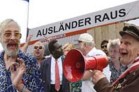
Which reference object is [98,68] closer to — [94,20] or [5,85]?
[5,85]

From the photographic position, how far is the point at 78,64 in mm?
2818

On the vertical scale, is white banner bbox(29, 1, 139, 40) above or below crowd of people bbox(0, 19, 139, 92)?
above

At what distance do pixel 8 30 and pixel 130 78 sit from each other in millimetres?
1234

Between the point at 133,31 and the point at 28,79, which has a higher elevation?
the point at 133,31

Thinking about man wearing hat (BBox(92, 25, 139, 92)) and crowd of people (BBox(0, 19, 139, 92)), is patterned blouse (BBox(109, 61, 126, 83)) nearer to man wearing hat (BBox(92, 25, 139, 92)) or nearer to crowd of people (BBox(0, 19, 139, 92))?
crowd of people (BBox(0, 19, 139, 92))

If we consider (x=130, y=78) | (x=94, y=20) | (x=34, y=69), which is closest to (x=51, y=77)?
(x=34, y=69)

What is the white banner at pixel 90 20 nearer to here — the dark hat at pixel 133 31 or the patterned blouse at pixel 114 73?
the patterned blouse at pixel 114 73

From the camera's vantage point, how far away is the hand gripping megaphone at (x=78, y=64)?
100 inches

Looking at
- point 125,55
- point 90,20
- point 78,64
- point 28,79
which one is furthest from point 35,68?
point 90,20

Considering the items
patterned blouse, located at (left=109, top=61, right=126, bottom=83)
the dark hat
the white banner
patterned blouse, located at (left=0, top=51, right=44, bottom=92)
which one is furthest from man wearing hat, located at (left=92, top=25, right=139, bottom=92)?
the white banner

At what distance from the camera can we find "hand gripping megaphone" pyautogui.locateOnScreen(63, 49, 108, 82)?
2545 millimetres

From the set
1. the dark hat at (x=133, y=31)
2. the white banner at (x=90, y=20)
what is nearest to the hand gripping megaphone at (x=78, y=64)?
the dark hat at (x=133, y=31)

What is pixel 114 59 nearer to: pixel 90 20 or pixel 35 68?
pixel 35 68

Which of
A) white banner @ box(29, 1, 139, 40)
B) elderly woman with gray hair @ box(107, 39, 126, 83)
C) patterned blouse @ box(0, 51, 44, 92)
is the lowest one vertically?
patterned blouse @ box(0, 51, 44, 92)
